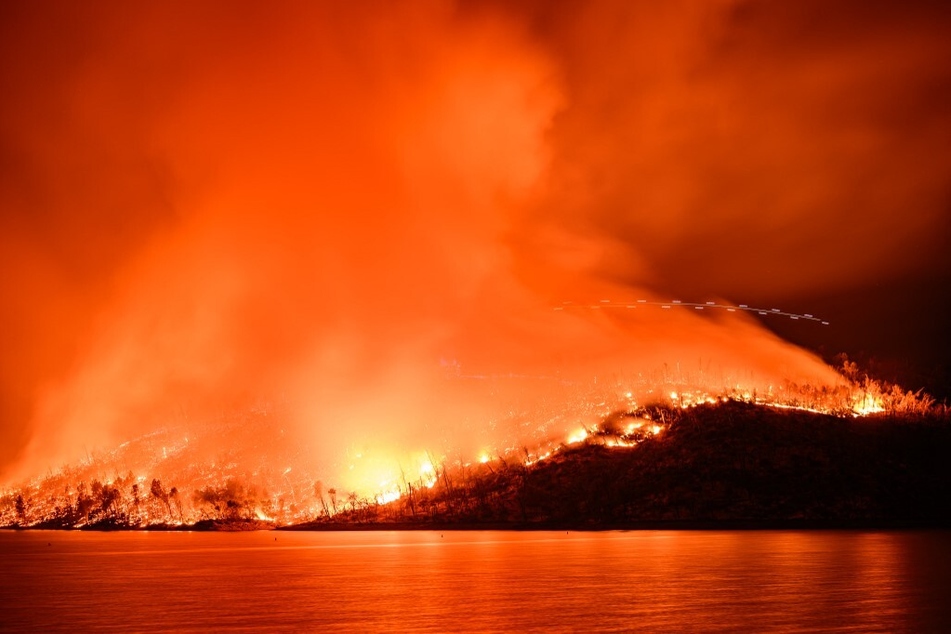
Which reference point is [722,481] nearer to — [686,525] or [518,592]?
[686,525]

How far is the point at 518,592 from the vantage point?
45.2m

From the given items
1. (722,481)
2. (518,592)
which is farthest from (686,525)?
(518,592)

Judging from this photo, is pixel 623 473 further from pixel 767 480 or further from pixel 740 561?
pixel 740 561

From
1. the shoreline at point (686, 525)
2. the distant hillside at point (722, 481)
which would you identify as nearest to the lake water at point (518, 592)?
the shoreline at point (686, 525)

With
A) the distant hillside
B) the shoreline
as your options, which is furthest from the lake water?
the distant hillside

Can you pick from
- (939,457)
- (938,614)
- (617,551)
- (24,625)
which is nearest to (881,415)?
(939,457)

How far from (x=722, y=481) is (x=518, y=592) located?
388 feet

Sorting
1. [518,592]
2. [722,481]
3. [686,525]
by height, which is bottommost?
[686,525]

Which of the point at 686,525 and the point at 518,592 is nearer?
the point at 518,592

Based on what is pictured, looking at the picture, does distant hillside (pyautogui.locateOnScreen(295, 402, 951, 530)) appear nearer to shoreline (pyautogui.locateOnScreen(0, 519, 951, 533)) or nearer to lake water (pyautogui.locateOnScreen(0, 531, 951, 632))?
shoreline (pyautogui.locateOnScreen(0, 519, 951, 533))

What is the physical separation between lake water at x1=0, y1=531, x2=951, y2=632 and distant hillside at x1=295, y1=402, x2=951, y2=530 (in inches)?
2662

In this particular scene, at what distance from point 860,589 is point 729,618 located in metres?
13.2

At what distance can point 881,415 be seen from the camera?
191 metres

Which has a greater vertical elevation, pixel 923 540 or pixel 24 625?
pixel 24 625
